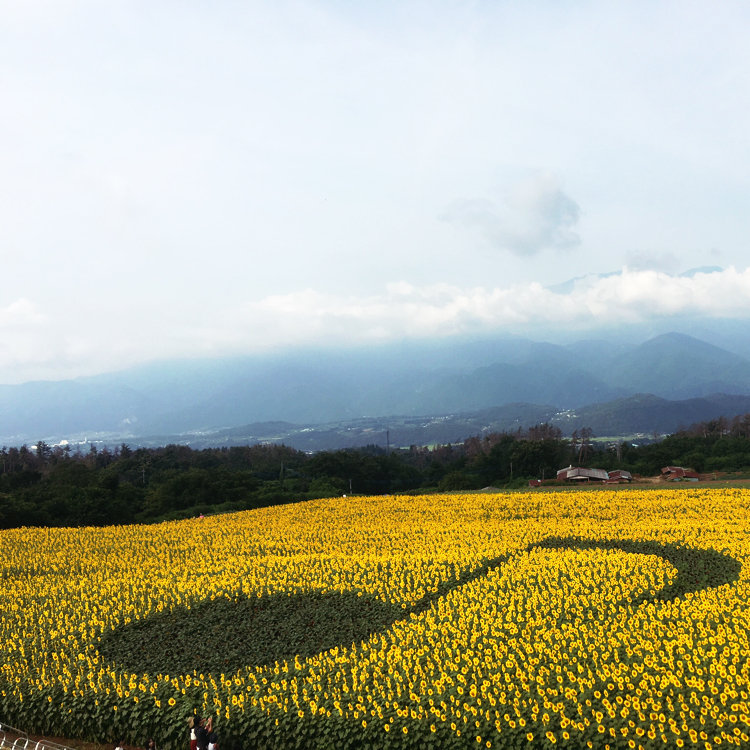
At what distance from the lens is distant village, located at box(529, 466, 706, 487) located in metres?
59.2

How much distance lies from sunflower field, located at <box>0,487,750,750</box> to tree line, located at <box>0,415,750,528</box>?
732 inches

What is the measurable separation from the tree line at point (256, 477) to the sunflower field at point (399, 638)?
18581 millimetres

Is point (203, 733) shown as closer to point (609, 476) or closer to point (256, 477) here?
point (609, 476)

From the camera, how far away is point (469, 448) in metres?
130

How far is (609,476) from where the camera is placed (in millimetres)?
65375

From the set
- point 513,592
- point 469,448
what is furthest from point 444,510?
point 469,448

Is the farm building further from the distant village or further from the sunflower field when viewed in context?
the sunflower field

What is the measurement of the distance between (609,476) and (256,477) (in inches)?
1621

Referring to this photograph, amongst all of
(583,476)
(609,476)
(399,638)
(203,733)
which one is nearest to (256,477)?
(583,476)

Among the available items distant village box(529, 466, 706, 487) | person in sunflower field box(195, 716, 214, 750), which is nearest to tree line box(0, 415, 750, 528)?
distant village box(529, 466, 706, 487)

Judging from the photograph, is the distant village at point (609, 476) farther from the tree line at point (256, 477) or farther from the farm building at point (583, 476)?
the tree line at point (256, 477)

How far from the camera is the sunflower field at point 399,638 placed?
11.4m

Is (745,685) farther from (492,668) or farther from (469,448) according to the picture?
(469,448)

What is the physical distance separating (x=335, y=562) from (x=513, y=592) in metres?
7.85
